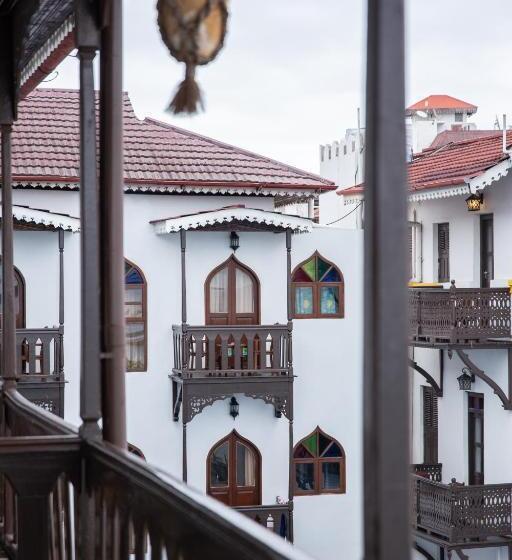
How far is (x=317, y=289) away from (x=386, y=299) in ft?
65.0

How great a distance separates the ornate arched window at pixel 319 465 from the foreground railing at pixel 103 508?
50.2 feet

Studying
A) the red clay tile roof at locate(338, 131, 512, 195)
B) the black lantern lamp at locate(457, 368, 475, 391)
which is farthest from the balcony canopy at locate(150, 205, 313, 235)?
the black lantern lamp at locate(457, 368, 475, 391)

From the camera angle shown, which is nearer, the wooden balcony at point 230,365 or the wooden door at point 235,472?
the wooden balcony at point 230,365

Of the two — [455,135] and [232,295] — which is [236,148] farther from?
[455,135]

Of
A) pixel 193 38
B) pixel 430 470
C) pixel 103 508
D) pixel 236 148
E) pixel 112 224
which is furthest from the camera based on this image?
pixel 430 470

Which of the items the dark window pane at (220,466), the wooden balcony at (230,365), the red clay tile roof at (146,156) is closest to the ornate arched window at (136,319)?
the wooden balcony at (230,365)

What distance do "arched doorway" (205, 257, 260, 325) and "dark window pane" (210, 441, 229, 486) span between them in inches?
79.5

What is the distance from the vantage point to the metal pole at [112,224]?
203 inches

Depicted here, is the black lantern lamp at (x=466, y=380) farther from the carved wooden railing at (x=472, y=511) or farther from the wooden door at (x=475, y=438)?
the carved wooden railing at (x=472, y=511)

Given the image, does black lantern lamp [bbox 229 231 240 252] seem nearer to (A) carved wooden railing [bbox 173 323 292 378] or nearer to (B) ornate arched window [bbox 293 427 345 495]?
(A) carved wooden railing [bbox 173 323 292 378]

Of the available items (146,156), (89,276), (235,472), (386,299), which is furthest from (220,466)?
(386,299)

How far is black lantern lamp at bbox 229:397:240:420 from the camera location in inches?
854

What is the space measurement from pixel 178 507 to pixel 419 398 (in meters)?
22.5

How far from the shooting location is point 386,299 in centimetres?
251
